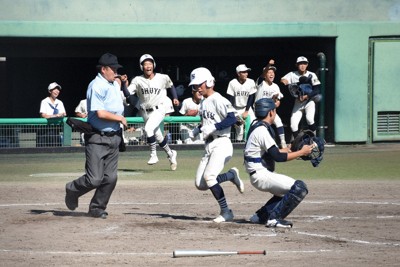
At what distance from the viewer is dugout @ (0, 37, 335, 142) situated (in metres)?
24.0

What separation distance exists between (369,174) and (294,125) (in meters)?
3.84

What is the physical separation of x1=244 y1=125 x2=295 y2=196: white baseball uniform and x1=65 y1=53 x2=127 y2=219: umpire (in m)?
1.72

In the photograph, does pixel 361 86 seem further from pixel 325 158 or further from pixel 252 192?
pixel 252 192

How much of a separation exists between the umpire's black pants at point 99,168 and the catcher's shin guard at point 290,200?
2.19m

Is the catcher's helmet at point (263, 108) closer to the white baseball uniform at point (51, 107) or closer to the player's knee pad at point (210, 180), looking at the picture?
the player's knee pad at point (210, 180)

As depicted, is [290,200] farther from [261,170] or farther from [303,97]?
[303,97]

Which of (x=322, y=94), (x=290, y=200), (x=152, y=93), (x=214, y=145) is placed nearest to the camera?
(x=290, y=200)

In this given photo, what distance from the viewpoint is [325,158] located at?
67.8 feet

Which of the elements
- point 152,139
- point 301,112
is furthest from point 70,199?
point 301,112

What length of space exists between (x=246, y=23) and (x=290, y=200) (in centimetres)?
1229

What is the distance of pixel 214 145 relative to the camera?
12.2m

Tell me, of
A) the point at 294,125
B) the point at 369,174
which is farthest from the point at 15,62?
the point at 369,174

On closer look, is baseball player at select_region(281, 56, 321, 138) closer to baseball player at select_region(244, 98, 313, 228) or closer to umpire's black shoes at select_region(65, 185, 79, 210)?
umpire's black shoes at select_region(65, 185, 79, 210)

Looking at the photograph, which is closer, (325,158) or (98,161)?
(98,161)
